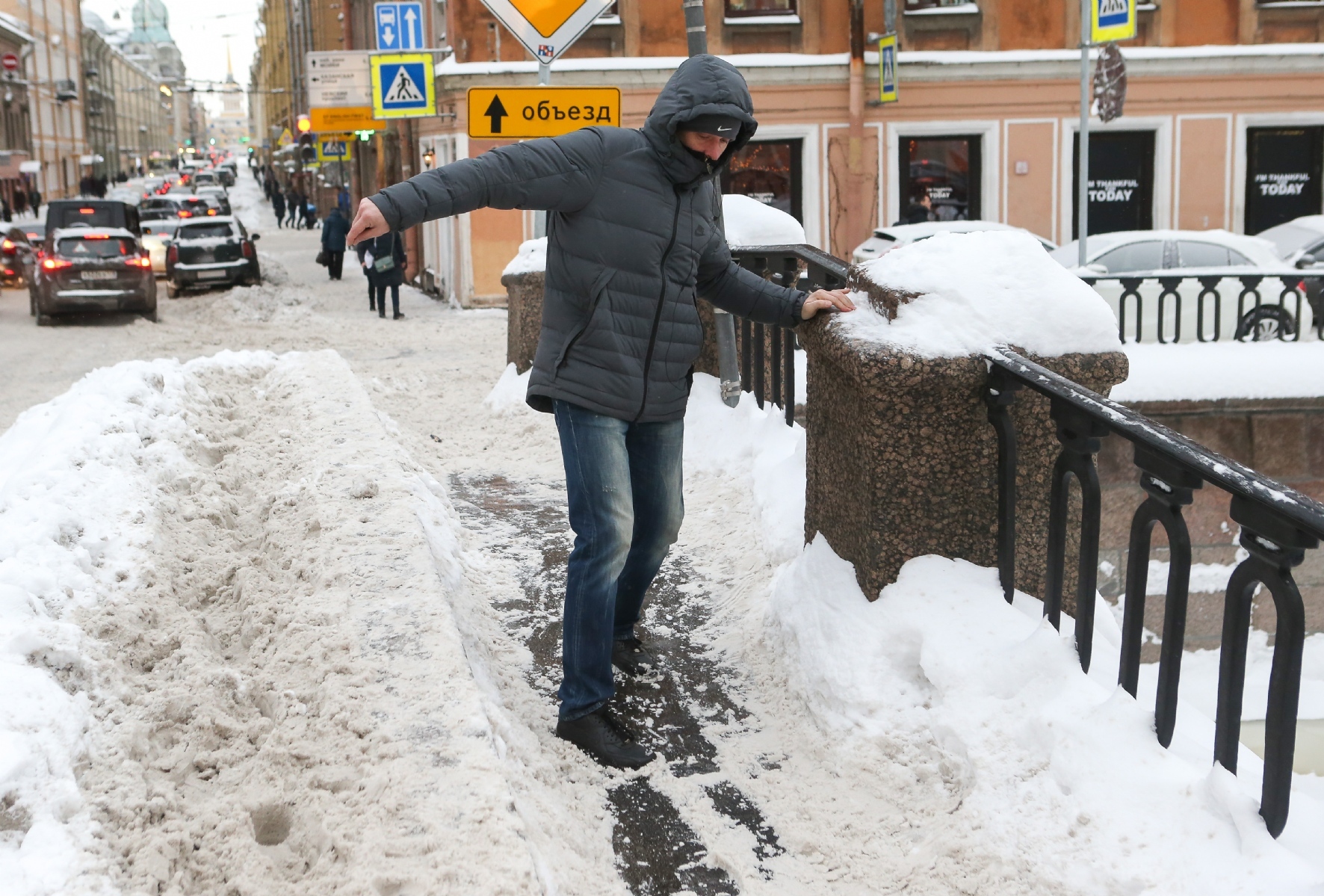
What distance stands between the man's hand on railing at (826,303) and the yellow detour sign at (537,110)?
3.72 m

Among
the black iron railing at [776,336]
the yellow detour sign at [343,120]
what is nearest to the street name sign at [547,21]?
the black iron railing at [776,336]

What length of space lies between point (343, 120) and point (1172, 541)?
2454 centimetres

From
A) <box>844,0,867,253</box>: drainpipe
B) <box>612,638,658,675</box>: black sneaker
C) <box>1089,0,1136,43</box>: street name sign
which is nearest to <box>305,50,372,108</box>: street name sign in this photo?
<box>844,0,867,253</box>: drainpipe

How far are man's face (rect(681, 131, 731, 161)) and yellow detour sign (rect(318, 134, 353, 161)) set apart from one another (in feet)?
115

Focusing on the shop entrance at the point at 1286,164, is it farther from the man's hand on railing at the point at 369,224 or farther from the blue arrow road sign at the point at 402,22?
the man's hand on railing at the point at 369,224

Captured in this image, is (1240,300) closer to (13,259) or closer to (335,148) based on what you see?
(13,259)

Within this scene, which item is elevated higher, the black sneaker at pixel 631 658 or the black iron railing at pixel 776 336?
the black iron railing at pixel 776 336

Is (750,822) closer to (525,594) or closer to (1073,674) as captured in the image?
(1073,674)

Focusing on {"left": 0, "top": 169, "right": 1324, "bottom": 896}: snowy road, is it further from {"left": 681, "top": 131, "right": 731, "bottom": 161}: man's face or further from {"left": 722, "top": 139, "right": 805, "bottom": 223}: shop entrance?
{"left": 722, "top": 139, "right": 805, "bottom": 223}: shop entrance

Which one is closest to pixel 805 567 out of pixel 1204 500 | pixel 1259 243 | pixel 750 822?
pixel 750 822

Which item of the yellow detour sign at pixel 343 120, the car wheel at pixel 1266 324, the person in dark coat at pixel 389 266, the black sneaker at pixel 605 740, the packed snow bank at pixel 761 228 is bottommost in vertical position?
the black sneaker at pixel 605 740

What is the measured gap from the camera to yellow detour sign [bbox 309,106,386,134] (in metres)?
25.1

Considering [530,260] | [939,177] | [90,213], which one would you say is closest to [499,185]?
[530,260]

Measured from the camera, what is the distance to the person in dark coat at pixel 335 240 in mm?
25234
